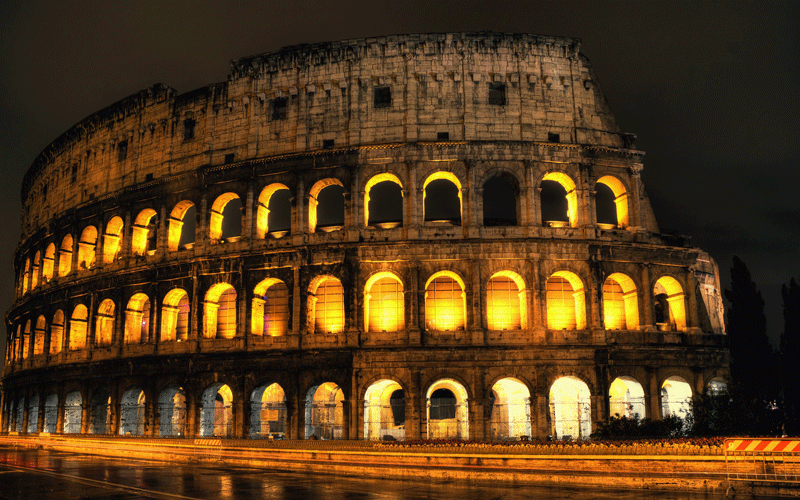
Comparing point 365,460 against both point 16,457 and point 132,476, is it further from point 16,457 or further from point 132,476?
point 16,457

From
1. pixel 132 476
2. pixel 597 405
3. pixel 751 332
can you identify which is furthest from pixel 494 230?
pixel 132 476

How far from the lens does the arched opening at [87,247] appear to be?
121ft

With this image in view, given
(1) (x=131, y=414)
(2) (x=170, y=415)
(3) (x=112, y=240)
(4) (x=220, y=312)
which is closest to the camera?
(2) (x=170, y=415)

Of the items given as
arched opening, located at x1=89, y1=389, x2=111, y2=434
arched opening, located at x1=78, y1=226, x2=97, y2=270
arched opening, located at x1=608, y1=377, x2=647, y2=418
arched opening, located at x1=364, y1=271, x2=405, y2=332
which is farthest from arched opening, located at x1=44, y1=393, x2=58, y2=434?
arched opening, located at x1=608, y1=377, x2=647, y2=418

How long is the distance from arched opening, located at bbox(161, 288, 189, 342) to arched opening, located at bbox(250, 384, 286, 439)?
4973 millimetres

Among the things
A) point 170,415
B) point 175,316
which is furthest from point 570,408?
point 175,316

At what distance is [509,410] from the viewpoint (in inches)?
1172

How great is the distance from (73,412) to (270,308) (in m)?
15.0

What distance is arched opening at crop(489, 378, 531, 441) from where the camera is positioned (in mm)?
28469

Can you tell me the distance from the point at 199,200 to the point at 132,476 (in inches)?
662

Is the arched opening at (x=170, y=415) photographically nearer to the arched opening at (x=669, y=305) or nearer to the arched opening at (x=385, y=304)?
the arched opening at (x=385, y=304)

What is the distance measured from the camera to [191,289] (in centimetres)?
3064

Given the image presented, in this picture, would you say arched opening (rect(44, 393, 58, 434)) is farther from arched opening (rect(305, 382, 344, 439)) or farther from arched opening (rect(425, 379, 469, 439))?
arched opening (rect(425, 379, 469, 439))

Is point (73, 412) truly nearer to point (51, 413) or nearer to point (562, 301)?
point (51, 413)
